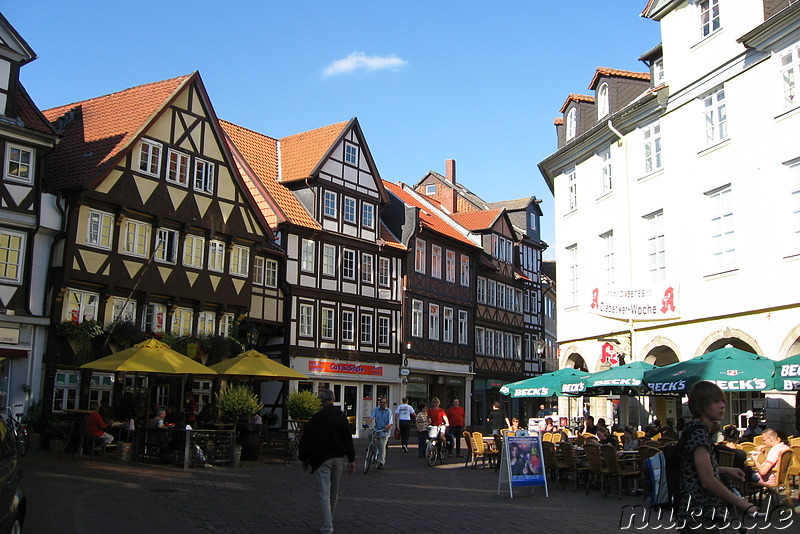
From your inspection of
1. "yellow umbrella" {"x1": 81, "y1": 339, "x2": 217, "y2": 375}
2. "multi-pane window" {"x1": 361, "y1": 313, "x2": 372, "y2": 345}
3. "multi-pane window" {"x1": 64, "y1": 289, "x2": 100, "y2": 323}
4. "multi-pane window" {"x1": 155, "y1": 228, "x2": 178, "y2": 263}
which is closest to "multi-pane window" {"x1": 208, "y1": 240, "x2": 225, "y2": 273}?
"multi-pane window" {"x1": 155, "y1": 228, "x2": 178, "y2": 263}

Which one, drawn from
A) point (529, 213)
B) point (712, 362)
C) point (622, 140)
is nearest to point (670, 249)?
point (622, 140)

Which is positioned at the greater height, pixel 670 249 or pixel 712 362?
pixel 670 249

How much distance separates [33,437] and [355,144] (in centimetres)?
1999

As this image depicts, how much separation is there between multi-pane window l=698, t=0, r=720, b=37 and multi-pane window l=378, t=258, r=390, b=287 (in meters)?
19.3

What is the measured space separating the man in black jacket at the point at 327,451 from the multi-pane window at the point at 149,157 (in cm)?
1801

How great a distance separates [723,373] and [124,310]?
17.9 meters

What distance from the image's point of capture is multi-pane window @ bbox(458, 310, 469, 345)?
43375 mm

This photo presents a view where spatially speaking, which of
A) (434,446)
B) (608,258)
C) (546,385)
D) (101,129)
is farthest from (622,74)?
(101,129)

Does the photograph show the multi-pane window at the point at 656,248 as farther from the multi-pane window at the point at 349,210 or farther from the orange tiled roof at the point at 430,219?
the orange tiled roof at the point at 430,219

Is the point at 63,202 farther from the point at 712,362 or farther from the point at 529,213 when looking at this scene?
the point at 529,213

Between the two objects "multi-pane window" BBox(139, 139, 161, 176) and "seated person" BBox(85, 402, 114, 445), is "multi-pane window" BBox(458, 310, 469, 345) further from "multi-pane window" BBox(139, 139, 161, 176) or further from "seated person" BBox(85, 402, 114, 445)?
"seated person" BBox(85, 402, 114, 445)

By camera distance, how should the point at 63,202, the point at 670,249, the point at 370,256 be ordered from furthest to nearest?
the point at 370,256 → the point at 63,202 → the point at 670,249

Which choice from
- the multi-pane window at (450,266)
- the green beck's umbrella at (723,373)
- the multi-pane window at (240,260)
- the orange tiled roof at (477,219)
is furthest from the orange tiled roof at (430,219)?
the green beck's umbrella at (723,373)

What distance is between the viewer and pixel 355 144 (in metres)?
36.3
